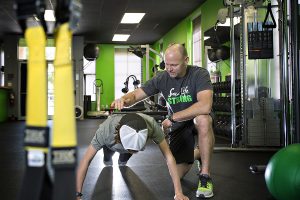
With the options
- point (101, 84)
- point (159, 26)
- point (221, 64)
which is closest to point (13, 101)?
point (101, 84)

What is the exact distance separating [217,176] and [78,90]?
27.7 ft

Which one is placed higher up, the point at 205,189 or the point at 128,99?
the point at 128,99

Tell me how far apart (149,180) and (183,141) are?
373mm

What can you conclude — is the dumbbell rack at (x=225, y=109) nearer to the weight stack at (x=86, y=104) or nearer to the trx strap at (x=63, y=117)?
the trx strap at (x=63, y=117)

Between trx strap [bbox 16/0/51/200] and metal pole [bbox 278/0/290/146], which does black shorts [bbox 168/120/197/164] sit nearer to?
metal pole [bbox 278/0/290/146]

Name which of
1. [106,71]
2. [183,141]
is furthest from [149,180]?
[106,71]

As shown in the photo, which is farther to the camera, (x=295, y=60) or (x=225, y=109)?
(x=225, y=109)

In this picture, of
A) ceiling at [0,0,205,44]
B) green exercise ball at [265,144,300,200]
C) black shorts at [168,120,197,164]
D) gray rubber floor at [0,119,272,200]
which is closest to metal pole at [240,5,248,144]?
gray rubber floor at [0,119,272,200]

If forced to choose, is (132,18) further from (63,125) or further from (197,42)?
(63,125)

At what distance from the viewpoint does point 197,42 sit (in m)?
8.17

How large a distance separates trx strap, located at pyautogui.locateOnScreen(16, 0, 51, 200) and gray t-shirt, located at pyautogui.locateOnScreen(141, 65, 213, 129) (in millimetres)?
1563

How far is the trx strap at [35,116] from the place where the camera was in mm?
668

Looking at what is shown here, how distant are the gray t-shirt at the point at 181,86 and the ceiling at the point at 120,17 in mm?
5021

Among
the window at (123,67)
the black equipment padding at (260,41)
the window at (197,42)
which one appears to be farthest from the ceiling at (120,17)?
Answer: the black equipment padding at (260,41)
